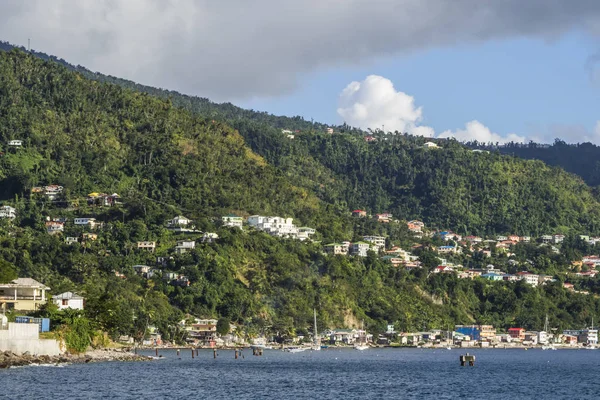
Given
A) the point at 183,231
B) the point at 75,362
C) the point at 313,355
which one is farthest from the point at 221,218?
the point at 75,362

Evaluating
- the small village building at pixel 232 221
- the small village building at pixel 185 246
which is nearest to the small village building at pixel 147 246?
the small village building at pixel 185 246

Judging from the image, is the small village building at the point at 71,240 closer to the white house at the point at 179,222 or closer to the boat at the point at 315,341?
the white house at the point at 179,222

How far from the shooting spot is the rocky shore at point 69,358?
8962 cm

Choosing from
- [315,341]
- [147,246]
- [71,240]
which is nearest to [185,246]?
[147,246]

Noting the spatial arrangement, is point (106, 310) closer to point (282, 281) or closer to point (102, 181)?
point (282, 281)

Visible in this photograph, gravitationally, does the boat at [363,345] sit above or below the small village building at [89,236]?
below

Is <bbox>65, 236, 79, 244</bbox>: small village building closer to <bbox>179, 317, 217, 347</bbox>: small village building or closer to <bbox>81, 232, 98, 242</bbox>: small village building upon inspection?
<bbox>81, 232, 98, 242</bbox>: small village building

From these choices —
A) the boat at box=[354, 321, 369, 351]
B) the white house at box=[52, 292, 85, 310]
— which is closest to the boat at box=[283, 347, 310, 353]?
the boat at box=[354, 321, 369, 351]

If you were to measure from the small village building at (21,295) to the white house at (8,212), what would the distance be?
74.8 meters

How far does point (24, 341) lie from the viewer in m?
94.4

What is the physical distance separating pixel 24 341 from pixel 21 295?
56.8 ft

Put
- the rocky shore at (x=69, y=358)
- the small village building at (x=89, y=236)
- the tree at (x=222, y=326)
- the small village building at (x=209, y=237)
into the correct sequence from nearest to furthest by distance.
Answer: the rocky shore at (x=69, y=358) → the tree at (x=222, y=326) → the small village building at (x=89, y=236) → the small village building at (x=209, y=237)

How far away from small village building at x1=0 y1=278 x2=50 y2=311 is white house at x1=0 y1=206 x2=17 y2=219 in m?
74.8

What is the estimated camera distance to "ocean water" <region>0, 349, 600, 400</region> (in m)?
79.6
